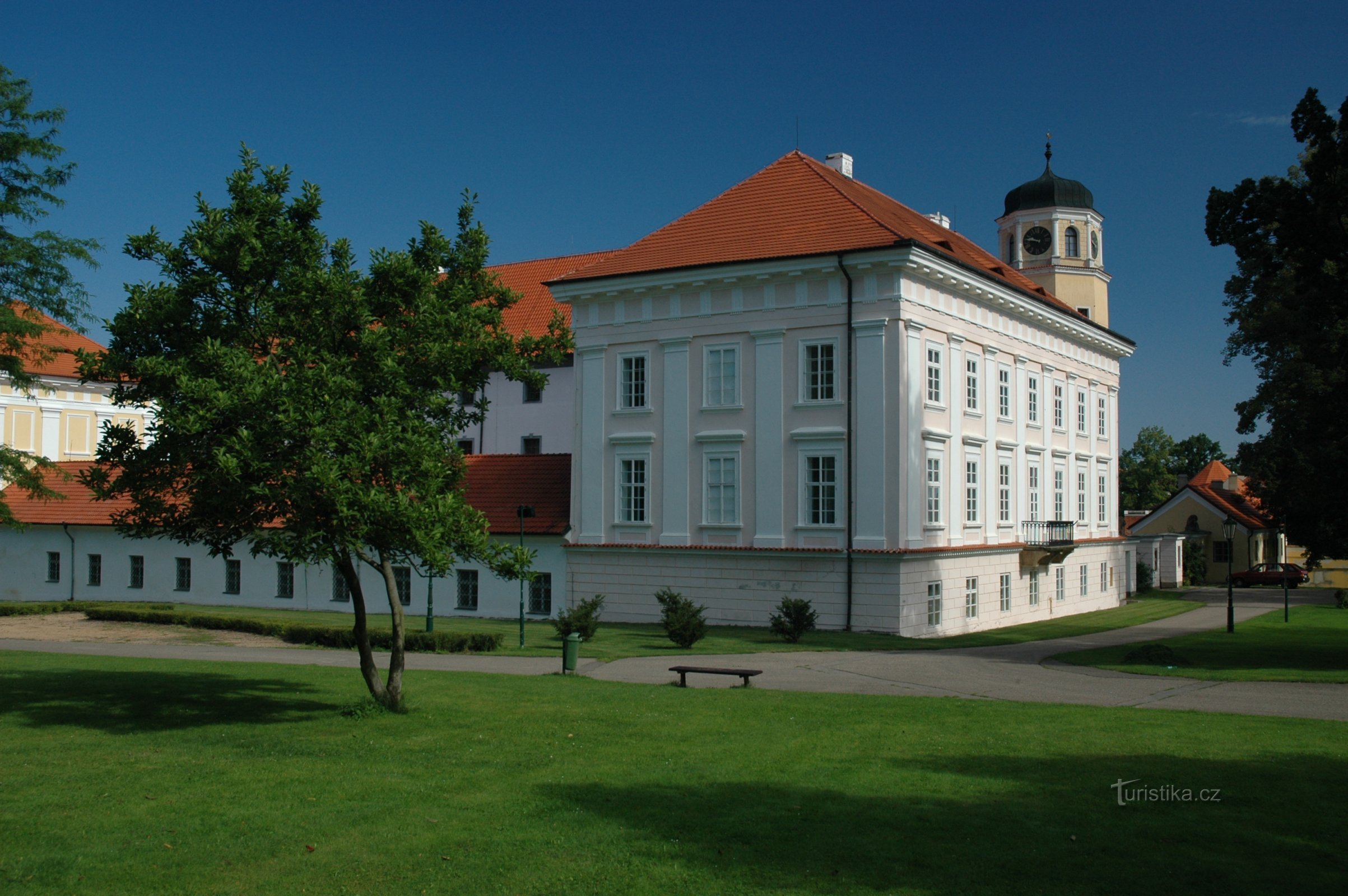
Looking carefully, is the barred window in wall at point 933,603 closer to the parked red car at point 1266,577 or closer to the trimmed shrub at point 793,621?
the trimmed shrub at point 793,621

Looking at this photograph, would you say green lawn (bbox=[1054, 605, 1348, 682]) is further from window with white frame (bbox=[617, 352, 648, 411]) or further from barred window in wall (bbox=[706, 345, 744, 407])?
window with white frame (bbox=[617, 352, 648, 411])

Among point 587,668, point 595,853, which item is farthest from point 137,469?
point 587,668

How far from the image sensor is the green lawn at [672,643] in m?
26.5

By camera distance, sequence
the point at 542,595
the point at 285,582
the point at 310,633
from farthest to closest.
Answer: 1. the point at 285,582
2. the point at 542,595
3. the point at 310,633

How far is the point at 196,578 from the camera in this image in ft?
135

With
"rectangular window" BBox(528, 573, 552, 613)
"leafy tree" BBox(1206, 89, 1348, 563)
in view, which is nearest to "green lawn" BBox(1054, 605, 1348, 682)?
"leafy tree" BBox(1206, 89, 1348, 563)

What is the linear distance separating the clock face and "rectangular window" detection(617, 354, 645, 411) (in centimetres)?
2468

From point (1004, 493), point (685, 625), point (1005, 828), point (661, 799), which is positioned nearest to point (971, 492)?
point (1004, 493)

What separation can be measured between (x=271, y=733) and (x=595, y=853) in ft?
23.1

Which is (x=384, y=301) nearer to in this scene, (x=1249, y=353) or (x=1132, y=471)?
(x=1249, y=353)

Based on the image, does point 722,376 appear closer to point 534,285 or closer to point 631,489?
point 631,489

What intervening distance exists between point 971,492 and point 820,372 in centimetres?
648

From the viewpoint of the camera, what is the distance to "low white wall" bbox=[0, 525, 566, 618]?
36719 mm

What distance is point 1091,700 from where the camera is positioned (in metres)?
18.3
